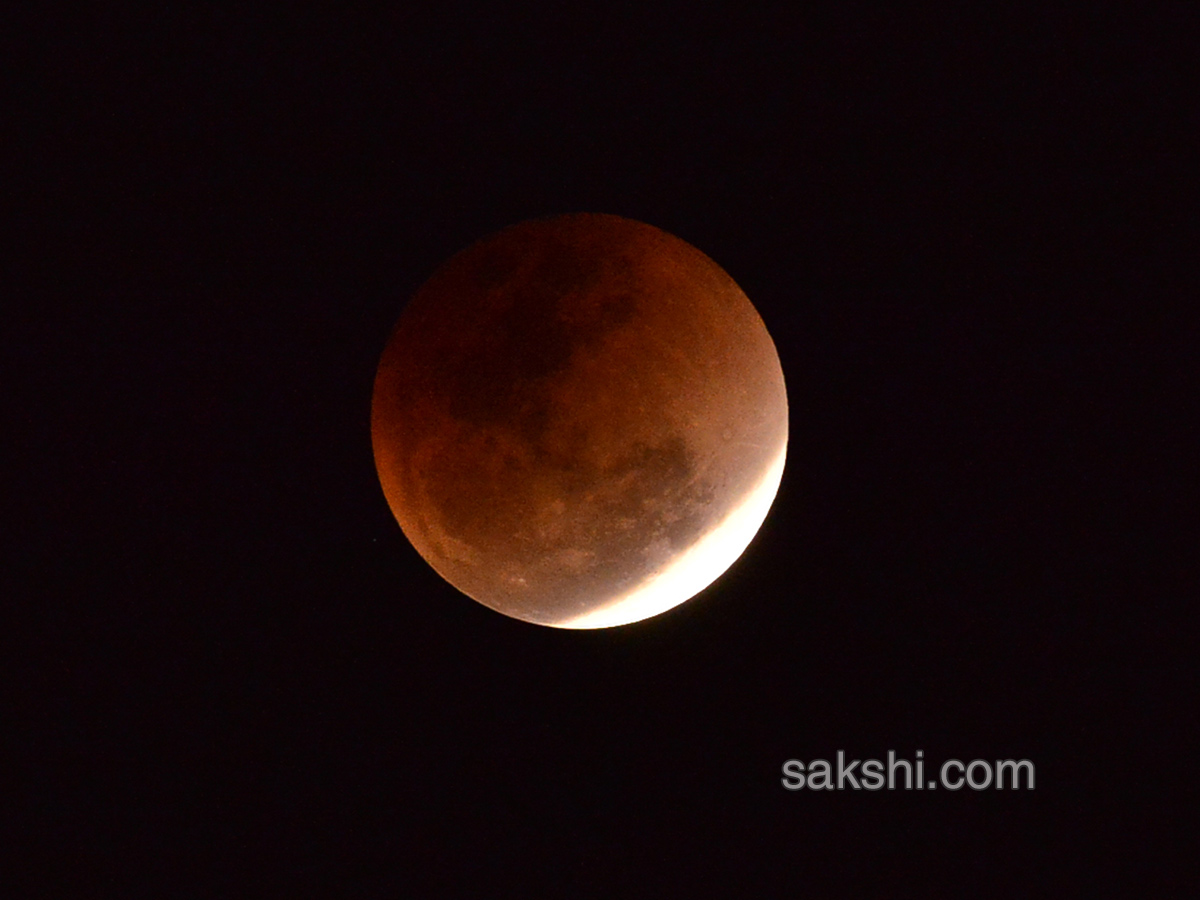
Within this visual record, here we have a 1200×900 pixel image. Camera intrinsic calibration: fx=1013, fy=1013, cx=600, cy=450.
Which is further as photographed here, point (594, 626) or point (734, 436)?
point (594, 626)

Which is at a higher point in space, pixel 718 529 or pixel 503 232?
pixel 503 232

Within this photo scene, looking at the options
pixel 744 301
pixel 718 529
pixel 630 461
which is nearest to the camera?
pixel 630 461

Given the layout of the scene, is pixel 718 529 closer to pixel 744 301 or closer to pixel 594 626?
pixel 594 626

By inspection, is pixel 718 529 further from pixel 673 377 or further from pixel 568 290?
pixel 568 290

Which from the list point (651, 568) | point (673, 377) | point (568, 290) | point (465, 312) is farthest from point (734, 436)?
point (465, 312)

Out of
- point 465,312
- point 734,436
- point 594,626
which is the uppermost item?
point 465,312

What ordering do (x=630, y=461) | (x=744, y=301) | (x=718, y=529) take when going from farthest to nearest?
(x=744, y=301), (x=718, y=529), (x=630, y=461)
